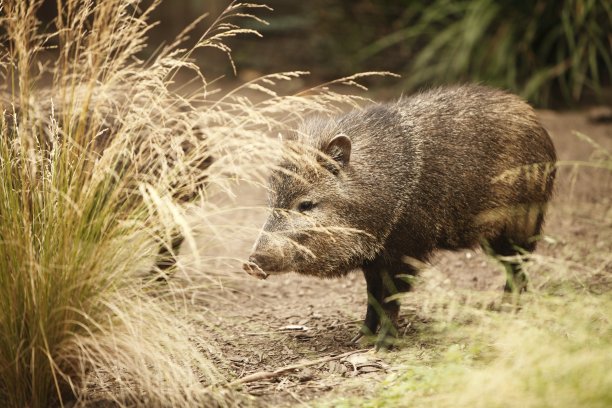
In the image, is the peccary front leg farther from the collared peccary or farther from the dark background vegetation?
the dark background vegetation

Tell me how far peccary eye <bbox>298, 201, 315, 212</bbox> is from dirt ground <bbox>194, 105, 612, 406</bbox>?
26cm

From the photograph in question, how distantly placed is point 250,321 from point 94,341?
4.05 feet

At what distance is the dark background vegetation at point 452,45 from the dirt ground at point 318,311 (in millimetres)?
1632

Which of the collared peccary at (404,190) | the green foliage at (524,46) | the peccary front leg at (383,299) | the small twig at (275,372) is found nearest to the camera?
the small twig at (275,372)

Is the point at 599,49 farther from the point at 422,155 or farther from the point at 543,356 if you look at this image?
the point at 543,356

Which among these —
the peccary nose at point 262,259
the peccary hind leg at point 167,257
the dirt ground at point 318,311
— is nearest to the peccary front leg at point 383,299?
the dirt ground at point 318,311

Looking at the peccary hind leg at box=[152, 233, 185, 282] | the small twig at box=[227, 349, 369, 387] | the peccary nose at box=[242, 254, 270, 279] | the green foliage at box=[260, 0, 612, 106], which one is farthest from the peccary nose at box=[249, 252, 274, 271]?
the green foliage at box=[260, 0, 612, 106]

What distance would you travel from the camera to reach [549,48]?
739 cm

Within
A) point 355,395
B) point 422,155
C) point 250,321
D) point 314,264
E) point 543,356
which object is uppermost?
point 422,155

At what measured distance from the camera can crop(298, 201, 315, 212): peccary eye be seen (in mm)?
3398

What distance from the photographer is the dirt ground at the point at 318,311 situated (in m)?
3.11

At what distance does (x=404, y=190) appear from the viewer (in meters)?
3.53

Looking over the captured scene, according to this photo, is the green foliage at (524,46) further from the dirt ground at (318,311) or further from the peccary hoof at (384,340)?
the peccary hoof at (384,340)

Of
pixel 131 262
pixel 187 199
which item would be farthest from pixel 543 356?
pixel 187 199
